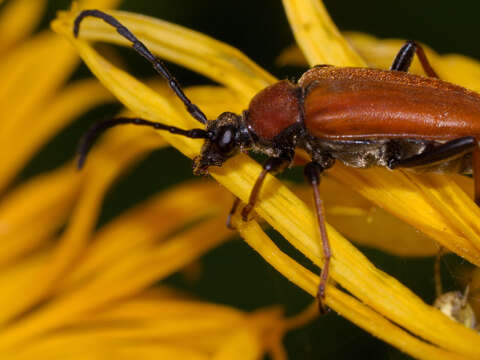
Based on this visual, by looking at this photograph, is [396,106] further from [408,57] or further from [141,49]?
[141,49]

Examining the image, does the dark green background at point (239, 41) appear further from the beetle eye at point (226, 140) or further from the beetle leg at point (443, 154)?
the beetle leg at point (443, 154)

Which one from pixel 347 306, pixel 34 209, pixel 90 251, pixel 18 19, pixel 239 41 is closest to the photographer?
pixel 347 306

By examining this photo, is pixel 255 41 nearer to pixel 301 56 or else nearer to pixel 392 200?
pixel 301 56

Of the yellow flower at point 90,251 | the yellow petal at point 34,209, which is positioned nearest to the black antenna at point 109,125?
the yellow flower at point 90,251

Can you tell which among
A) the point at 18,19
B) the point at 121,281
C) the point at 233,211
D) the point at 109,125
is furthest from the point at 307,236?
the point at 18,19

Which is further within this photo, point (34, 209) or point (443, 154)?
A: point (34, 209)

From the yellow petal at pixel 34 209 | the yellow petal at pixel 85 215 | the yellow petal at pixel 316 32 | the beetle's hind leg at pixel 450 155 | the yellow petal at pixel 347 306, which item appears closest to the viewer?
the yellow petal at pixel 347 306

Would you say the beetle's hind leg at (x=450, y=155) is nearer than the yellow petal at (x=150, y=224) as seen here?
Yes

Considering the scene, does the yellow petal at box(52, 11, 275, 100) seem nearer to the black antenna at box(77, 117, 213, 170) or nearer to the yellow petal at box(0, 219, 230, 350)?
the black antenna at box(77, 117, 213, 170)
